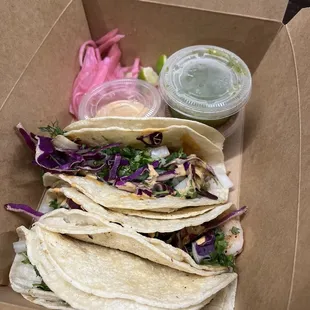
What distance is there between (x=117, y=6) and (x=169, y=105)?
52 centimetres

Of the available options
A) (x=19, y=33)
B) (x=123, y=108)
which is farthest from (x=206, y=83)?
(x=19, y=33)

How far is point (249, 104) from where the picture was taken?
1778mm

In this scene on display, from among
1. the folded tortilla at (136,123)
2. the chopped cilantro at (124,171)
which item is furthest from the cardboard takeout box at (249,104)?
the chopped cilantro at (124,171)


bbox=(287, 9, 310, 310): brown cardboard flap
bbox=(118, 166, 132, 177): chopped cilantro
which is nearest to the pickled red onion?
bbox=(118, 166, 132, 177): chopped cilantro

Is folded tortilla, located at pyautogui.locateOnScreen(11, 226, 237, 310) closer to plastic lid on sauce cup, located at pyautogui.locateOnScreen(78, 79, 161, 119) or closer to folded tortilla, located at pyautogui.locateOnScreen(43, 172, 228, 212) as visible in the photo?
folded tortilla, located at pyautogui.locateOnScreen(43, 172, 228, 212)

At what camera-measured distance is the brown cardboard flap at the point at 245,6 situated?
1612mm

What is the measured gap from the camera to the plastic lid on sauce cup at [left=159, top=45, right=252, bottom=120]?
156 cm

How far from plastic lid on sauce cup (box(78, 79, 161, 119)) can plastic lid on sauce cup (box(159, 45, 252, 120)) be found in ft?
0.43

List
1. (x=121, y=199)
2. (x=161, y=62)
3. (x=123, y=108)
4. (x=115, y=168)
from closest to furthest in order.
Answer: (x=121, y=199) < (x=115, y=168) < (x=123, y=108) < (x=161, y=62)

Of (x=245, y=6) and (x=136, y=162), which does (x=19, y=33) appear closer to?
(x=136, y=162)

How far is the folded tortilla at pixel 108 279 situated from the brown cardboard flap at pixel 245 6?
988 mm

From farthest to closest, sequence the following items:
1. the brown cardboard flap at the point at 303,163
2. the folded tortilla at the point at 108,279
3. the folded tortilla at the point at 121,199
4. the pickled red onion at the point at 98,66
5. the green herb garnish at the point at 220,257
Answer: the pickled red onion at the point at 98,66
the green herb garnish at the point at 220,257
the folded tortilla at the point at 121,199
the folded tortilla at the point at 108,279
the brown cardboard flap at the point at 303,163

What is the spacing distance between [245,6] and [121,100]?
0.62m

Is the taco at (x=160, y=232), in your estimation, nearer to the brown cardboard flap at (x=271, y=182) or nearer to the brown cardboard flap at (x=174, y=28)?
the brown cardboard flap at (x=271, y=182)
